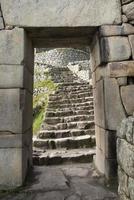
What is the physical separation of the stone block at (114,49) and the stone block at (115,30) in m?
0.08

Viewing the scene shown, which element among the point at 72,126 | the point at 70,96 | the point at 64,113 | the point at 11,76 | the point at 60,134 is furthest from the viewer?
the point at 70,96

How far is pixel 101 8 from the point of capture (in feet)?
16.0

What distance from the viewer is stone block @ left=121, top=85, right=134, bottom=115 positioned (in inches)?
187

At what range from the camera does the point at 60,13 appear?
4.87 m

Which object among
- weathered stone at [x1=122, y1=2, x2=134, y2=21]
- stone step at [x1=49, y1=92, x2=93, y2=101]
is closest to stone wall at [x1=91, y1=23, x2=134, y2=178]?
weathered stone at [x1=122, y1=2, x2=134, y2=21]

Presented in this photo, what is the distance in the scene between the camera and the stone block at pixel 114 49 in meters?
4.82

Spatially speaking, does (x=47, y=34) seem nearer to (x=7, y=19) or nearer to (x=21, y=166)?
(x=7, y=19)

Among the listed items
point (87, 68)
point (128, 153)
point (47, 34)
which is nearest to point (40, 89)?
point (87, 68)

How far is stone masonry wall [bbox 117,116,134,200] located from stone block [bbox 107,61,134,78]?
1071 mm

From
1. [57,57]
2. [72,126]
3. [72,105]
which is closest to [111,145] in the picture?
[72,126]

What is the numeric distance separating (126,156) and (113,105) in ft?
4.34

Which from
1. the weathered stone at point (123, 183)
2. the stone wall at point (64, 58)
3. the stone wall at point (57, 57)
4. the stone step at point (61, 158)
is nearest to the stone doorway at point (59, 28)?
the weathered stone at point (123, 183)

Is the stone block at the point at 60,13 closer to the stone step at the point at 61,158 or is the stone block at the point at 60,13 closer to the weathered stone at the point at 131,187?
the weathered stone at the point at 131,187

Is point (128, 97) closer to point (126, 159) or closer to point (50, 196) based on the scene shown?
point (126, 159)
